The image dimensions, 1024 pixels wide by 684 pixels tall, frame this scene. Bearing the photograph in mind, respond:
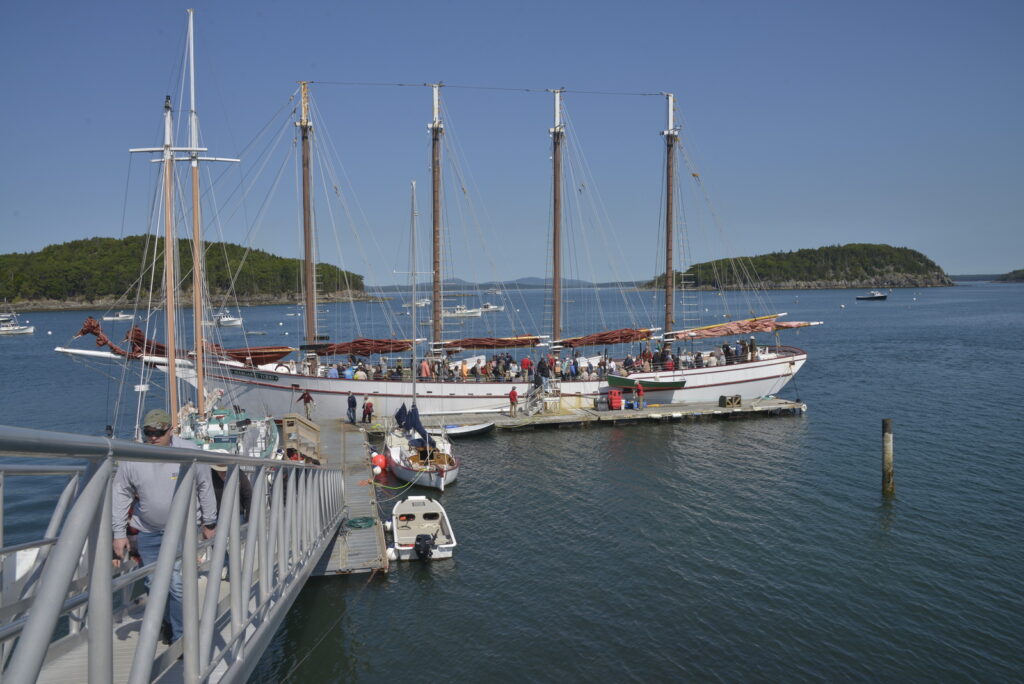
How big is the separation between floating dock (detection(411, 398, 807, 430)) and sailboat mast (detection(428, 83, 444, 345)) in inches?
226

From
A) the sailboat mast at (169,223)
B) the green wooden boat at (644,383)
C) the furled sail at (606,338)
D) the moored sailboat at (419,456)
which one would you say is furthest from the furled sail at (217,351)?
the green wooden boat at (644,383)

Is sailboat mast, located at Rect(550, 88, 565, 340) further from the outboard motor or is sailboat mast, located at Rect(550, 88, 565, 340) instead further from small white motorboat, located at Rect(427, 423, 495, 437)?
the outboard motor

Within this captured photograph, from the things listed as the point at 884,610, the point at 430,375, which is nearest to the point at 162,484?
the point at 884,610

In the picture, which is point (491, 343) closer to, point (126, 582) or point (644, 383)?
point (644, 383)

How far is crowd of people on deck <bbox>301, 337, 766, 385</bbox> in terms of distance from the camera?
3406 centimetres

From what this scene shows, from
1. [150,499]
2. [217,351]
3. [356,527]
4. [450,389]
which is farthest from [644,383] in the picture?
[150,499]

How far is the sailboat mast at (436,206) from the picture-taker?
36.7m

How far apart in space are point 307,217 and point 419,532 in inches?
875

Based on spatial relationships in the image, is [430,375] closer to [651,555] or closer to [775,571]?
[651,555]

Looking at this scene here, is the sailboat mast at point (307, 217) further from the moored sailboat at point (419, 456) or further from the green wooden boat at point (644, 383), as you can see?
the green wooden boat at point (644, 383)

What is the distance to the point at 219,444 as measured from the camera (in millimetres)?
17938

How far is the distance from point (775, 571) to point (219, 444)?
46.9ft

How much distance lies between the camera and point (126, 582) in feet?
11.7

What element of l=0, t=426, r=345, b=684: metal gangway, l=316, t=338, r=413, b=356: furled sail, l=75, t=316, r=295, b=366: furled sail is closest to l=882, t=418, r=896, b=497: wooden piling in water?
l=0, t=426, r=345, b=684: metal gangway
